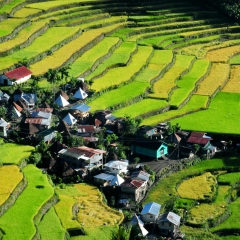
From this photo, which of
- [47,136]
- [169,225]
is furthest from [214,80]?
[169,225]

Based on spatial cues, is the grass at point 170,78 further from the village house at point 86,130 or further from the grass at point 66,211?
the grass at point 66,211

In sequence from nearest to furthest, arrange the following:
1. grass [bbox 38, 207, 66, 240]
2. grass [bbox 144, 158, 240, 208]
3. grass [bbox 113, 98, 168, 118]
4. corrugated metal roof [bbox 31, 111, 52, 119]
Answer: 1. grass [bbox 38, 207, 66, 240]
2. grass [bbox 144, 158, 240, 208]
3. corrugated metal roof [bbox 31, 111, 52, 119]
4. grass [bbox 113, 98, 168, 118]

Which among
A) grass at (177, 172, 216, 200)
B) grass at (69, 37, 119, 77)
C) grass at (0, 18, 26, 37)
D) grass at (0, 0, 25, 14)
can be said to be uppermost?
grass at (0, 0, 25, 14)

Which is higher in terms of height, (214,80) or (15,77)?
(15,77)

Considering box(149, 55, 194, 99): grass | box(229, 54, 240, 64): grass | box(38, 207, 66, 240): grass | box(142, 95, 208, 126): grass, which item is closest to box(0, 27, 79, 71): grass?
box(149, 55, 194, 99): grass

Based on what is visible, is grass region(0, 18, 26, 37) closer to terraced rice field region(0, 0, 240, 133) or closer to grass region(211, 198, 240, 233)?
terraced rice field region(0, 0, 240, 133)

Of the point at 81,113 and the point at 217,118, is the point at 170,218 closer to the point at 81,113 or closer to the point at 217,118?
the point at 81,113

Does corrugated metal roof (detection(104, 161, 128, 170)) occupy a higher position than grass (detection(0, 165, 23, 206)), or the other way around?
grass (detection(0, 165, 23, 206))
